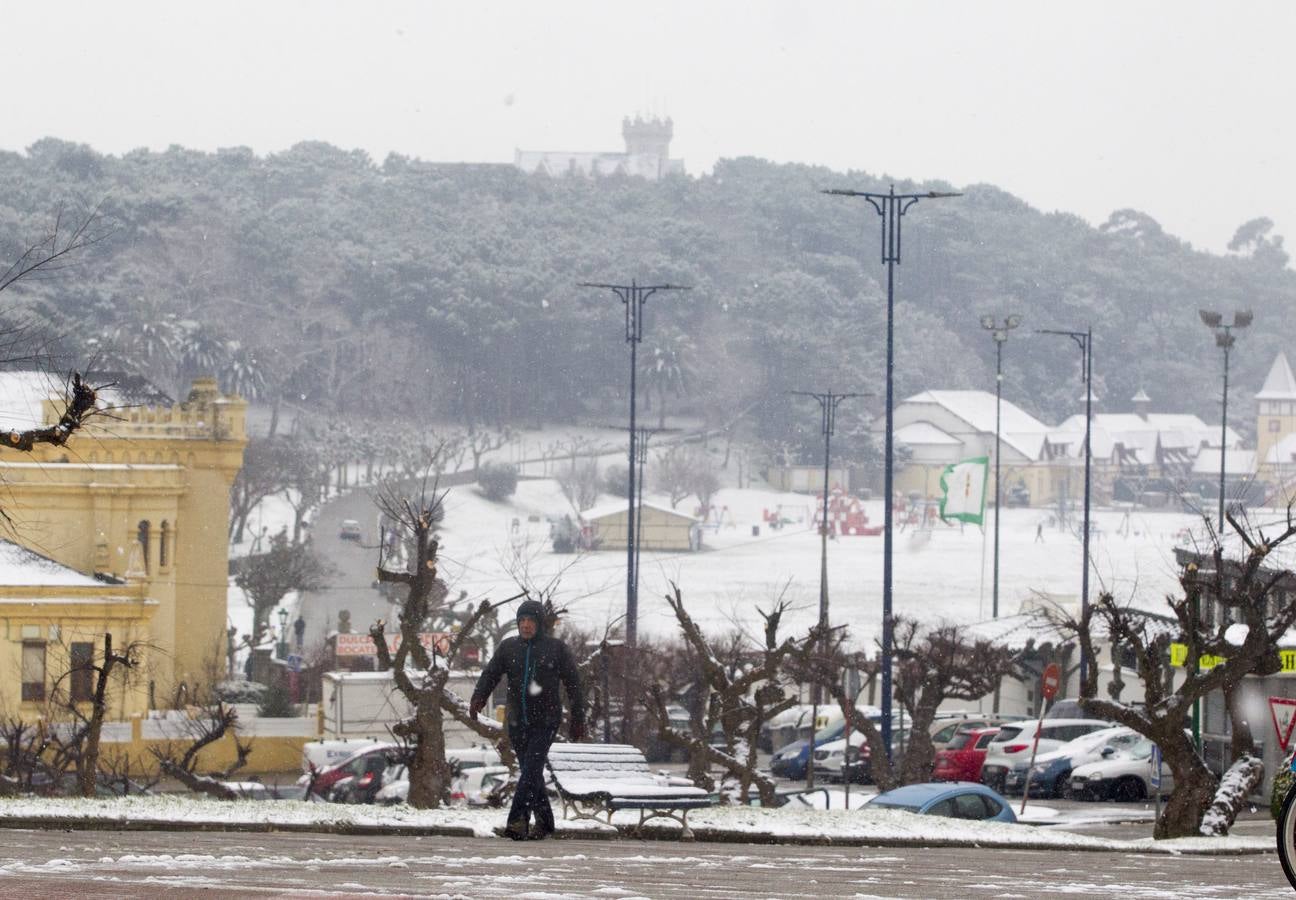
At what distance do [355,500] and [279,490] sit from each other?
10.3 m

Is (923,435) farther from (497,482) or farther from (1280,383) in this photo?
(497,482)

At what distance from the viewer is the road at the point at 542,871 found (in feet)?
30.1

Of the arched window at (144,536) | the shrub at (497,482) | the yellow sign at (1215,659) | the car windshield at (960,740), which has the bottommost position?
the car windshield at (960,740)

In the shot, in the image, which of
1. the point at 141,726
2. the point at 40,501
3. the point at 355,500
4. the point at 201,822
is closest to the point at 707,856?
the point at 201,822

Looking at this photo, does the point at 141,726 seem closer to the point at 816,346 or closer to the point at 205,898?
the point at 205,898

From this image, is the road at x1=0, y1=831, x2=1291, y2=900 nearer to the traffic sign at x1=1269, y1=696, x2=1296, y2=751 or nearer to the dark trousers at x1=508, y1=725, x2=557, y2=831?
the dark trousers at x1=508, y1=725, x2=557, y2=831

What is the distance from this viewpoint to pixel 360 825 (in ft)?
43.0

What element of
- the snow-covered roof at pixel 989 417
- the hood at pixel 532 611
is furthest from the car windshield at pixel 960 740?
the snow-covered roof at pixel 989 417

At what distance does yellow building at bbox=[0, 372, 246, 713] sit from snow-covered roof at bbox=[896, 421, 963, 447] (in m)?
106

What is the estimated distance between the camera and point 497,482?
4879 inches

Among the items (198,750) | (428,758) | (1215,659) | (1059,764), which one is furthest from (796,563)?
(428,758)

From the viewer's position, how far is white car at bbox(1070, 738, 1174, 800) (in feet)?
101

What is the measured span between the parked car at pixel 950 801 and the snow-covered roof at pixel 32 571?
978 inches

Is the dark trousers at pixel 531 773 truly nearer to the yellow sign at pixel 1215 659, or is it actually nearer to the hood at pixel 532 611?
the hood at pixel 532 611
